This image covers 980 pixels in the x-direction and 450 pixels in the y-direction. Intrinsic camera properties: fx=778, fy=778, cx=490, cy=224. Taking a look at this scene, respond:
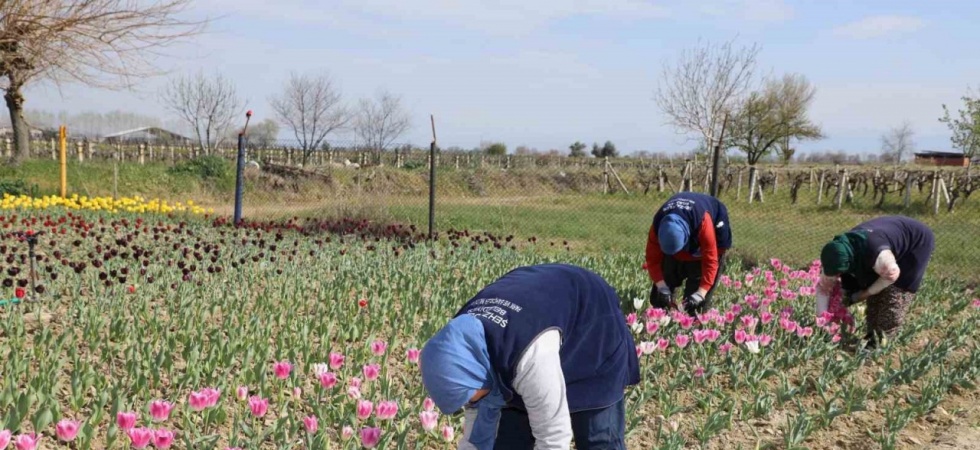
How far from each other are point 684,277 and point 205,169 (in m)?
17.6

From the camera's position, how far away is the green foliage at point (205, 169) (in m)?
20.5

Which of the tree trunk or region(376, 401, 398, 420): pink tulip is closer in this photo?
region(376, 401, 398, 420): pink tulip

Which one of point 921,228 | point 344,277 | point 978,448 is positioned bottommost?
point 978,448

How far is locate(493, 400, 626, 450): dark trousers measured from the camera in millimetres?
2369

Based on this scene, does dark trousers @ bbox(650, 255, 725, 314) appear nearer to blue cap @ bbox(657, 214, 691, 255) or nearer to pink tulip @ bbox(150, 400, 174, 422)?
blue cap @ bbox(657, 214, 691, 255)

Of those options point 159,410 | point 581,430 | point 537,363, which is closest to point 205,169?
point 159,410

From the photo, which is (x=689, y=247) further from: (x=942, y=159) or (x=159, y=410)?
(x=942, y=159)

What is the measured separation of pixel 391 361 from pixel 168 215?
7.47 meters

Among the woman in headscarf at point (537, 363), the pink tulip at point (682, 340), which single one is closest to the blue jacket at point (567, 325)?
the woman in headscarf at point (537, 363)

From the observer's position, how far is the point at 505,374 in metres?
2.00

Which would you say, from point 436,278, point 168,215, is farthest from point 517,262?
point 168,215

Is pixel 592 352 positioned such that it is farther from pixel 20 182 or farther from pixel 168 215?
pixel 20 182

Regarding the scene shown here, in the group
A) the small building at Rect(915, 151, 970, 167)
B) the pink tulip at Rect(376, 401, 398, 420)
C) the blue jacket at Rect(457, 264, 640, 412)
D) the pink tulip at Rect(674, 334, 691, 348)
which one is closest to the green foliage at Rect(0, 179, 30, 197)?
the pink tulip at Rect(674, 334, 691, 348)

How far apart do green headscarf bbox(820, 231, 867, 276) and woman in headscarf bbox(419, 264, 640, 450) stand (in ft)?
8.64
